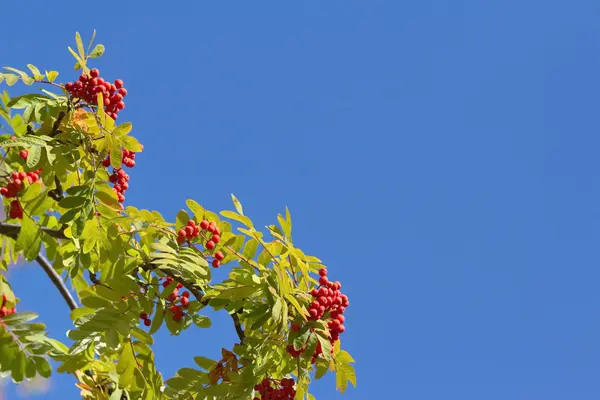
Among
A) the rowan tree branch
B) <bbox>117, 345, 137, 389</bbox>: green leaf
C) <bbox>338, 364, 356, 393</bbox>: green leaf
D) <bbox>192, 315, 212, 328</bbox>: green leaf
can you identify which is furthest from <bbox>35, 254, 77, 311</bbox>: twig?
<bbox>338, 364, 356, 393</bbox>: green leaf

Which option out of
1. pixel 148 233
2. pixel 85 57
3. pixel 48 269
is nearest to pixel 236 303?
pixel 148 233

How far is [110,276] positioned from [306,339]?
126 centimetres

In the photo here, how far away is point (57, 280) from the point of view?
15.4ft

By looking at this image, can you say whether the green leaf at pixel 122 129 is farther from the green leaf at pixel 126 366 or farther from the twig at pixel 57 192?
the green leaf at pixel 126 366

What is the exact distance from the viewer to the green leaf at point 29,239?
3893 millimetres

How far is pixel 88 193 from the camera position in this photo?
4043 mm

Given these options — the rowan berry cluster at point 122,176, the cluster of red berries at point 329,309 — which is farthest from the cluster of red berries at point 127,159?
the cluster of red berries at point 329,309

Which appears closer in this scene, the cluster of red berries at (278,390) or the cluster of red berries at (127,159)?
the cluster of red berries at (278,390)

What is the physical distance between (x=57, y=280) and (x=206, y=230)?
3.63 ft

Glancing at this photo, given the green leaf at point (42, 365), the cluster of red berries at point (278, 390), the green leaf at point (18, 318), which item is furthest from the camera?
the cluster of red berries at point (278, 390)

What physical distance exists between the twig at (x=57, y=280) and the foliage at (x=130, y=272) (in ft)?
0.04

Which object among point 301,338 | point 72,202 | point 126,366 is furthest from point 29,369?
point 301,338

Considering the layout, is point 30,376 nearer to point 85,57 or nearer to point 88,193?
point 88,193

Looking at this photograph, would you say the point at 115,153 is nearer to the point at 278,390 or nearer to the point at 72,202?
the point at 72,202
